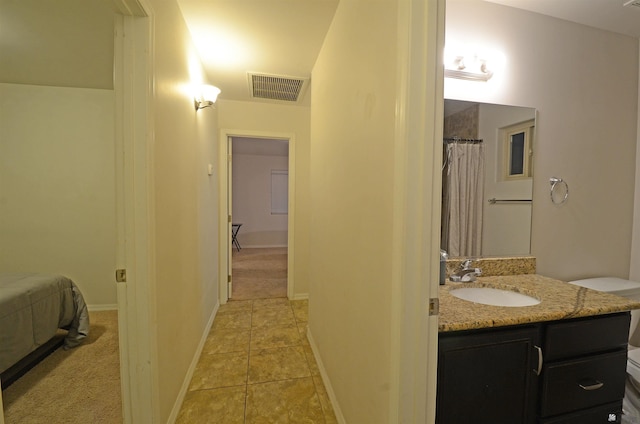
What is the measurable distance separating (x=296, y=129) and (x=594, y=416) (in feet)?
10.4

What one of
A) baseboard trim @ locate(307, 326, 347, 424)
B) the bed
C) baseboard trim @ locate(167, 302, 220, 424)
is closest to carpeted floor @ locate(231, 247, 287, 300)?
baseboard trim @ locate(167, 302, 220, 424)

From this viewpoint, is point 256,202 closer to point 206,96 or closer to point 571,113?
point 206,96

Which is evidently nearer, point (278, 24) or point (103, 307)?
point (278, 24)

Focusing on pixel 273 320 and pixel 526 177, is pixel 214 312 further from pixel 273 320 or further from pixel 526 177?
pixel 526 177

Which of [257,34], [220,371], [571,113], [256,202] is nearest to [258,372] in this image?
[220,371]

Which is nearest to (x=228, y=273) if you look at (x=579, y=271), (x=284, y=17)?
(x=284, y=17)

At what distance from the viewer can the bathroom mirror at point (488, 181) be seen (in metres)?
1.66

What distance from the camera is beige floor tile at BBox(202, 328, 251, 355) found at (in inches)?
87.3

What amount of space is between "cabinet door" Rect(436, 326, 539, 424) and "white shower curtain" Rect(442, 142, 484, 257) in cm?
66

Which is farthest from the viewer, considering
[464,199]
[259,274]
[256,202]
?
[256,202]

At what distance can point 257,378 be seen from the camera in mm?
1867

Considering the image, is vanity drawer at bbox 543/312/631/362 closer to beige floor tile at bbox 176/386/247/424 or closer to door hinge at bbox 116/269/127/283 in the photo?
beige floor tile at bbox 176/386/247/424

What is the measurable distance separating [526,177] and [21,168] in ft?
14.9

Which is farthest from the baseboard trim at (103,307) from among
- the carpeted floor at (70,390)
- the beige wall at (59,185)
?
the carpeted floor at (70,390)
